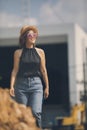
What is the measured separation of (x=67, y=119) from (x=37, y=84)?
995 millimetres

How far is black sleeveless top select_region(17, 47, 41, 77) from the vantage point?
5.04 meters

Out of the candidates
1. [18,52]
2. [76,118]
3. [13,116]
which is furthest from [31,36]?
[76,118]

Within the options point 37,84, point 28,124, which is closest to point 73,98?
point 37,84

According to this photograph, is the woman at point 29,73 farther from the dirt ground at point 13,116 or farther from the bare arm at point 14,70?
the dirt ground at point 13,116

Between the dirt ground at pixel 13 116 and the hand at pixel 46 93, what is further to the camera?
the hand at pixel 46 93

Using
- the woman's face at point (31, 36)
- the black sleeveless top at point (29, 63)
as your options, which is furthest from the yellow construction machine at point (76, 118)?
the woman's face at point (31, 36)

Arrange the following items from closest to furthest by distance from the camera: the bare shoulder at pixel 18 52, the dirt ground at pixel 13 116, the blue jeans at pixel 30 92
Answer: the dirt ground at pixel 13 116, the blue jeans at pixel 30 92, the bare shoulder at pixel 18 52

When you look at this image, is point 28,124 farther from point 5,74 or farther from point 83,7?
point 83,7

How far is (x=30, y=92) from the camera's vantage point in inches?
198

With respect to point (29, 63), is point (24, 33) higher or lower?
higher

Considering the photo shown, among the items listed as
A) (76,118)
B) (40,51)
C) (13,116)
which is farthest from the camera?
(76,118)

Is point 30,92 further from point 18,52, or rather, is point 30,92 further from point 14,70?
point 18,52

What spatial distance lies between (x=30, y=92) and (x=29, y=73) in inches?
6.5

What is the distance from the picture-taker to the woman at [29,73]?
5.04 m
